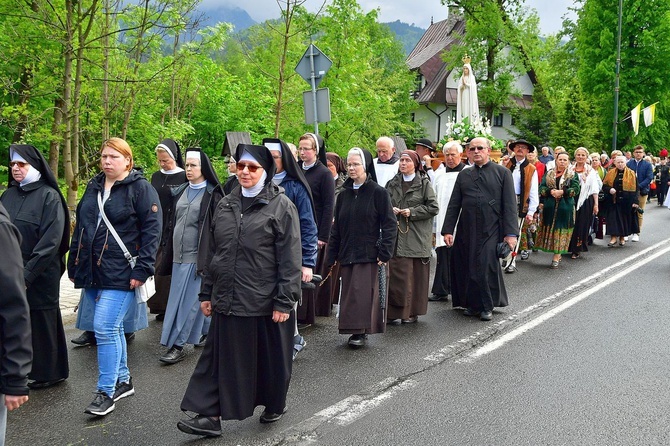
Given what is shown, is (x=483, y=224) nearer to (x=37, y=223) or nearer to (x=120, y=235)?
(x=120, y=235)

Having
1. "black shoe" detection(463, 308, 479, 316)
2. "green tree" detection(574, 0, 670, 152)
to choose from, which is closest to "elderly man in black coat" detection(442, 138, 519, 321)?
"black shoe" detection(463, 308, 479, 316)

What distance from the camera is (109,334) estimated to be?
17.3 feet

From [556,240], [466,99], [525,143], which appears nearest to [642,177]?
[466,99]

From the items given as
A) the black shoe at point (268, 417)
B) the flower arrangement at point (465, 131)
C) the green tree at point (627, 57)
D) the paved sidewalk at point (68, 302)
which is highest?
the green tree at point (627, 57)

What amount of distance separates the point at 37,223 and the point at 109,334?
1.04 m

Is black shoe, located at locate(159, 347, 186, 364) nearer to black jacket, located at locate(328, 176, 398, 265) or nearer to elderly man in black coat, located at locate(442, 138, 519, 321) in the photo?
black jacket, located at locate(328, 176, 398, 265)

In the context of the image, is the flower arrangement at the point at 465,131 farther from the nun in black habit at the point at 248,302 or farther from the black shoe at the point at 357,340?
the nun in black habit at the point at 248,302

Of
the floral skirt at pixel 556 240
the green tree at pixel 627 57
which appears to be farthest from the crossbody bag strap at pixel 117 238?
the green tree at pixel 627 57

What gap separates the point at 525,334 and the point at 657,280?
4.50m

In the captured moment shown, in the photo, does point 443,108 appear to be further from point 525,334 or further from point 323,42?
point 525,334

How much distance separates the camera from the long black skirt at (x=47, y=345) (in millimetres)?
5676

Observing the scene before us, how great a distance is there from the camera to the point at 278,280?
15.8ft

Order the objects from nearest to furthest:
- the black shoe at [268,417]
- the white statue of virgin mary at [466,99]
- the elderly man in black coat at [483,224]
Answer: the black shoe at [268,417] < the elderly man in black coat at [483,224] < the white statue of virgin mary at [466,99]

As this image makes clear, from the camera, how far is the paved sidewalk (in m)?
8.18
